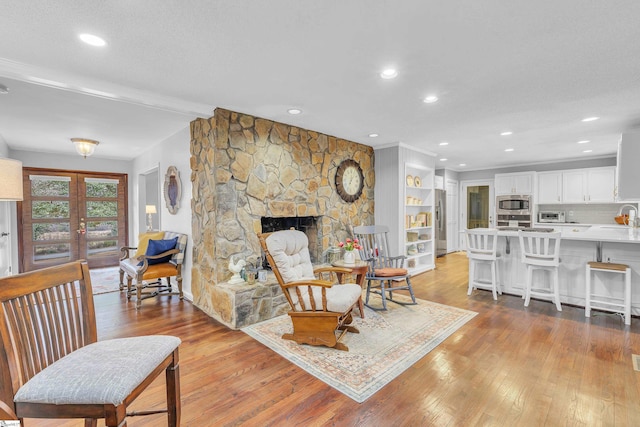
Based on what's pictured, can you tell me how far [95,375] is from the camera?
3.90 feet

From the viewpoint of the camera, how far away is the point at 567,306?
3889 millimetres

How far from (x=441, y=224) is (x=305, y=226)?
4179mm

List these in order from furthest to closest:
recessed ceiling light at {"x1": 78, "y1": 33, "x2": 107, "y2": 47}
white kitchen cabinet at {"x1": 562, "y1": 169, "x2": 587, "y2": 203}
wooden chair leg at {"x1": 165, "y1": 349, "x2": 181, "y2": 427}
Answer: white kitchen cabinet at {"x1": 562, "y1": 169, "x2": 587, "y2": 203}
recessed ceiling light at {"x1": 78, "y1": 33, "x2": 107, "y2": 47}
wooden chair leg at {"x1": 165, "y1": 349, "x2": 181, "y2": 427}

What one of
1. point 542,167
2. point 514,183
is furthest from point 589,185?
point 514,183

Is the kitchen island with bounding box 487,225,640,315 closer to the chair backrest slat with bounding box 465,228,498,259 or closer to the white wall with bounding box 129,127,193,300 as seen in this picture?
the chair backrest slat with bounding box 465,228,498,259

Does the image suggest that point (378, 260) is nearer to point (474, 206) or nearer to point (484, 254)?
point (484, 254)

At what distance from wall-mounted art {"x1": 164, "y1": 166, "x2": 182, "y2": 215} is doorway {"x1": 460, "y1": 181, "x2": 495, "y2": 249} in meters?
7.61

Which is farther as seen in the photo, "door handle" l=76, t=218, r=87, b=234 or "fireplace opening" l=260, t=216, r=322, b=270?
"door handle" l=76, t=218, r=87, b=234

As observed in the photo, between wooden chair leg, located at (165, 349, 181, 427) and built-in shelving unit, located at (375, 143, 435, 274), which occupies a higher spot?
built-in shelving unit, located at (375, 143, 435, 274)

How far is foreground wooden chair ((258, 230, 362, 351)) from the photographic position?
8.74 ft

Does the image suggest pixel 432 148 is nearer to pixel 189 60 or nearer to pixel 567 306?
pixel 567 306

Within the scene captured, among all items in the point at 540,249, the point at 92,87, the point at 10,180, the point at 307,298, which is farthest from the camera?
the point at 540,249

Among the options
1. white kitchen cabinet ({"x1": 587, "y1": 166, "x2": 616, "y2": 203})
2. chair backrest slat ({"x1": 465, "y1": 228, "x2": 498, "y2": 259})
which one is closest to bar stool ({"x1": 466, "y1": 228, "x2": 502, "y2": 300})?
chair backrest slat ({"x1": 465, "y1": 228, "x2": 498, "y2": 259})

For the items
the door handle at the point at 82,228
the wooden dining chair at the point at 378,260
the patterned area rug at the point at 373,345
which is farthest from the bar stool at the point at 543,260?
the door handle at the point at 82,228
